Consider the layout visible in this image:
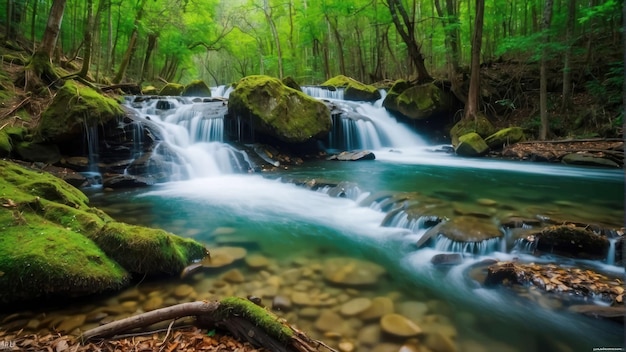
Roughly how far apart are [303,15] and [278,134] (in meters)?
19.6

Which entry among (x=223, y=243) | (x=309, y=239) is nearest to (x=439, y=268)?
(x=309, y=239)

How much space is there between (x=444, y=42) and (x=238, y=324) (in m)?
16.9

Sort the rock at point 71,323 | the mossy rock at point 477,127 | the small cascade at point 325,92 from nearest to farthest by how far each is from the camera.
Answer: the rock at point 71,323 → the mossy rock at point 477,127 → the small cascade at point 325,92

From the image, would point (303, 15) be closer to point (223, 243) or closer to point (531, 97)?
point (531, 97)

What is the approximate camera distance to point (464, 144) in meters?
12.9

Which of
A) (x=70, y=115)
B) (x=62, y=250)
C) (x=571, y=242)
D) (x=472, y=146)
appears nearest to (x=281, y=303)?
(x=62, y=250)

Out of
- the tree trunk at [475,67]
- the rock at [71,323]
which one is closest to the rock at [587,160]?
the tree trunk at [475,67]

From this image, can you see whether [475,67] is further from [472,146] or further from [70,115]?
[70,115]

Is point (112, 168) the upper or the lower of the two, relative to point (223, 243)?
upper

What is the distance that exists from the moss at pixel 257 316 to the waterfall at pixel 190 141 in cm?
778

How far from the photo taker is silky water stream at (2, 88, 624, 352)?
9.34 feet

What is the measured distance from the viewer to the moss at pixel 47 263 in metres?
2.78

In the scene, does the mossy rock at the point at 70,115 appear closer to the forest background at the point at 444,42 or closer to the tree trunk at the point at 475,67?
the forest background at the point at 444,42

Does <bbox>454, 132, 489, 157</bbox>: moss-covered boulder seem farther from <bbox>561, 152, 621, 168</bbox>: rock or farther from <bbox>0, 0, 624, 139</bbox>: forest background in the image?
<bbox>561, 152, 621, 168</bbox>: rock
